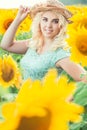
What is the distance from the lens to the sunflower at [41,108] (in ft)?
3.12

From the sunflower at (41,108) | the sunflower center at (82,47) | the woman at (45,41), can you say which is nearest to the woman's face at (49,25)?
the woman at (45,41)

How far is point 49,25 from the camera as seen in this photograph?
1.45 meters

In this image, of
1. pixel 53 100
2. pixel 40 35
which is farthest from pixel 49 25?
pixel 53 100

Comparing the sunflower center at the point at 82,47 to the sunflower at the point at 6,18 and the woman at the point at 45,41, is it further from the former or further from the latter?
the sunflower at the point at 6,18

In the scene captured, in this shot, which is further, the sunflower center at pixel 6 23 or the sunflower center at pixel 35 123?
the sunflower center at pixel 6 23

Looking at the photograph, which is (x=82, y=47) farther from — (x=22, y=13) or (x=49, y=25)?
(x=22, y=13)

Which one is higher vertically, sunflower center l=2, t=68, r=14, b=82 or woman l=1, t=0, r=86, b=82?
woman l=1, t=0, r=86, b=82

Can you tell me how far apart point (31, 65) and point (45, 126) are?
515 millimetres

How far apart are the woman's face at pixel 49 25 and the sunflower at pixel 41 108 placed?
0.47m

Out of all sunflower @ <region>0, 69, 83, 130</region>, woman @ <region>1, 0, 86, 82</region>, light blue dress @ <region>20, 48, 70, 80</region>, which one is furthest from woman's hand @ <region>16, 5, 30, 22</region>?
sunflower @ <region>0, 69, 83, 130</region>

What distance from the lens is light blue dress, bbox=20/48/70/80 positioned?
55.6 inches

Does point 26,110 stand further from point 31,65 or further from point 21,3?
point 21,3

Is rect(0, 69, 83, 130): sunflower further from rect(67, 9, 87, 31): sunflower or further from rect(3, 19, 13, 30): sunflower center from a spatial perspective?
rect(3, 19, 13, 30): sunflower center

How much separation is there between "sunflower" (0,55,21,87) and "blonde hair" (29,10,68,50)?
0.10 meters
